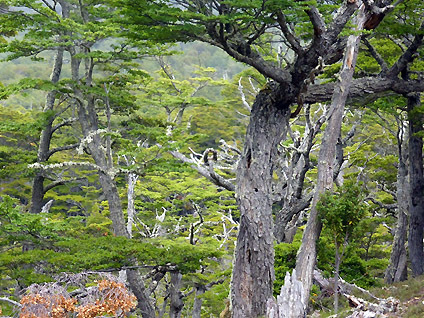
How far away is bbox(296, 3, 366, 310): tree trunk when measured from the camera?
855 cm

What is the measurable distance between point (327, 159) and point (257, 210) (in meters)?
1.85

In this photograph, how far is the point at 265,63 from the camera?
26.4ft

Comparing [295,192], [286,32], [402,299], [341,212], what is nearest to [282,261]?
[295,192]

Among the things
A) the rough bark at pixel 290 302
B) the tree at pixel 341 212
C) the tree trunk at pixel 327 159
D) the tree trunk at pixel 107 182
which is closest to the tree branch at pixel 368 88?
the tree trunk at pixel 327 159

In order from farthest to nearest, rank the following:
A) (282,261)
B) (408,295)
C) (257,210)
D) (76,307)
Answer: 1. (282,261)
2. (408,295)
3. (257,210)
4. (76,307)

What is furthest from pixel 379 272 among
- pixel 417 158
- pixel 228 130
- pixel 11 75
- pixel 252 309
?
pixel 11 75

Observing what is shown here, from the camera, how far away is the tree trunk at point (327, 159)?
8.55 metres

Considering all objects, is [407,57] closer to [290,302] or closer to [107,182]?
[290,302]

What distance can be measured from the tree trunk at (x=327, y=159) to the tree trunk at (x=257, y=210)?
2.28 ft

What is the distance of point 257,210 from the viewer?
832 cm

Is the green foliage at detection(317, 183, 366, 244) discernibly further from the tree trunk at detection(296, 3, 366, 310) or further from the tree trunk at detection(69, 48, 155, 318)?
the tree trunk at detection(69, 48, 155, 318)

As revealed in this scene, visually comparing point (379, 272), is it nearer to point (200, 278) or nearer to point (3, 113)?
point (200, 278)

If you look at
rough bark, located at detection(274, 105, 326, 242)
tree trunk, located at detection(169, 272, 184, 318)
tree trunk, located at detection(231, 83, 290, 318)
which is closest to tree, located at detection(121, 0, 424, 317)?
tree trunk, located at detection(231, 83, 290, 318)

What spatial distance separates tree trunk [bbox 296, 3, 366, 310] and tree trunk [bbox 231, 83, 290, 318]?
2.28ft
